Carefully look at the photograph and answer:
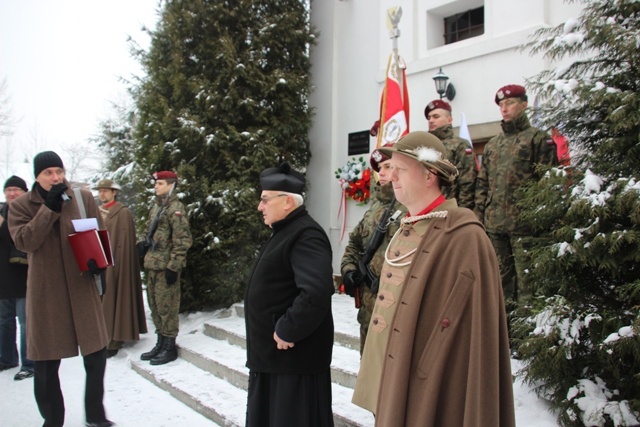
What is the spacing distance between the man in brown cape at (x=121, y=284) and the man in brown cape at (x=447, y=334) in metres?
5.12

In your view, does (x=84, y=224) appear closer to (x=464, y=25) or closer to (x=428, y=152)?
(x=428, y=152)

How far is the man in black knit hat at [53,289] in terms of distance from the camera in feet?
12.3

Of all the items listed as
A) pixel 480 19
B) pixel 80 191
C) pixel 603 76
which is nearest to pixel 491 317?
pixel 603 76

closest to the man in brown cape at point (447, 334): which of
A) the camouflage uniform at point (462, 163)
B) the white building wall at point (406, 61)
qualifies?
the camouflage uniform at point (462, 163)

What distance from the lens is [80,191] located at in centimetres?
410

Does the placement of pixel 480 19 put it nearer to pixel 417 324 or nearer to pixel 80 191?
pixel 80 191

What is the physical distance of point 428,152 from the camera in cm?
221

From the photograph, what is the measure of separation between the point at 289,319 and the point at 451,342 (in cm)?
102

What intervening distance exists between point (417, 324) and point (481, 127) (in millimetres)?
5133

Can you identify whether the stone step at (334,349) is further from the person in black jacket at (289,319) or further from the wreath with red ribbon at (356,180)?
the wreath with red ribbon at (356,180)

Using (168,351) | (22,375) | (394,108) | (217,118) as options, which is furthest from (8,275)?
(394,108)

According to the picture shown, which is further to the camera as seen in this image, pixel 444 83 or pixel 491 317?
pixel 444 83

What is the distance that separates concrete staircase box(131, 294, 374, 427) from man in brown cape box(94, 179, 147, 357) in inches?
21.2

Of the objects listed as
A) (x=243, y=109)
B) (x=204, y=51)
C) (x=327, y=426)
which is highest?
(x=204, y=51)
